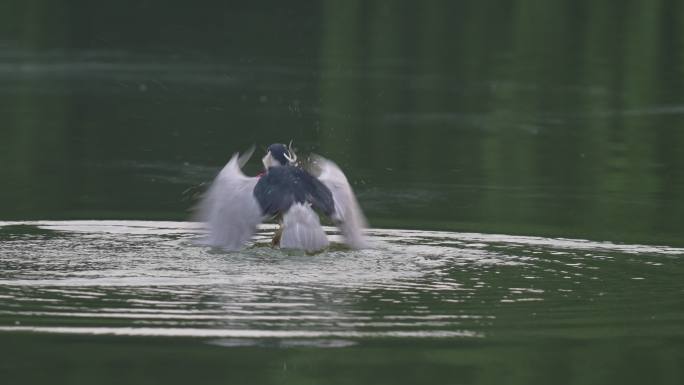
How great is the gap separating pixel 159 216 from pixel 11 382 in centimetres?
487

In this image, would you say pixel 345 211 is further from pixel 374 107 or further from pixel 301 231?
pixel 374 107

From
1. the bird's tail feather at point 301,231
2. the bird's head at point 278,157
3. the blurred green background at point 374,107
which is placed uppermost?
the blurred green background at point 374,107

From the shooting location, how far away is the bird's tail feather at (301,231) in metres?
10.1

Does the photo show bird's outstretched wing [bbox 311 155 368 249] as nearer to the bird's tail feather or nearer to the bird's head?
the bird's head

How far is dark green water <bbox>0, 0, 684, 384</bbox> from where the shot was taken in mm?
7984

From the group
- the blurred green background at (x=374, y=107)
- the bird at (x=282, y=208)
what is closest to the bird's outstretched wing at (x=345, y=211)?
the bird at (x=282, y=208)

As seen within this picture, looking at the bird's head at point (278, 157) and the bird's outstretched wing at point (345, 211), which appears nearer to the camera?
the bird's outstretched wing at point (345, 211)

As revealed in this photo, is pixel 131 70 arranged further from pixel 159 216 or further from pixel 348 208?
pixel 348 208

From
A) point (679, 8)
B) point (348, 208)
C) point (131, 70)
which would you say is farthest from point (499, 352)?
point (679, 8)

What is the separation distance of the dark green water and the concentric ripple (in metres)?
0.02

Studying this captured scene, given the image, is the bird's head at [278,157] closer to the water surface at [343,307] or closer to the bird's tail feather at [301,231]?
the water surface at [343,307]

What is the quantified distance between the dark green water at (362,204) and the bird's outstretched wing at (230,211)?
156mm

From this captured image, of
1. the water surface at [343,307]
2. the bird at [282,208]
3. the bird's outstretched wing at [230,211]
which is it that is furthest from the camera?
the bird's outstretched wing at [230,211]

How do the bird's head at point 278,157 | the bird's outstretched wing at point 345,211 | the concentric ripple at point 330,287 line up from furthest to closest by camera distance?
the bird's head at point 278,157 → the bird's outstretched wing at point 345,211 → the concentric ripple at point 330,287
